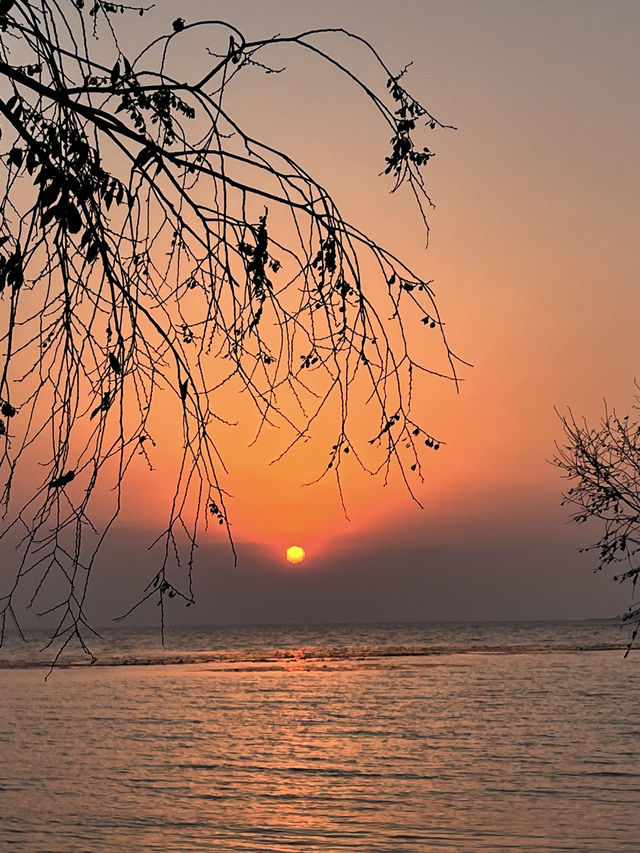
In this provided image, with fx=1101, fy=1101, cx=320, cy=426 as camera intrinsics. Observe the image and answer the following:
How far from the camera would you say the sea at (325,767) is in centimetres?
1455

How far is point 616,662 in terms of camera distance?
53.7 meters

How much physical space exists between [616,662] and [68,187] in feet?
176

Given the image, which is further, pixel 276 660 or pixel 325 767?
pixel 276 660

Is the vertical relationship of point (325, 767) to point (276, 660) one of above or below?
below

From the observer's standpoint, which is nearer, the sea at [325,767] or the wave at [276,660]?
the sea at [325,767]

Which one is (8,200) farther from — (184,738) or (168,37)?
(184,738)

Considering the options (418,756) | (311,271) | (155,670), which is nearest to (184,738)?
(418,756)

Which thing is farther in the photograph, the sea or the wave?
the wave

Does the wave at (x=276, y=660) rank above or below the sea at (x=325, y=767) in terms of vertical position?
above

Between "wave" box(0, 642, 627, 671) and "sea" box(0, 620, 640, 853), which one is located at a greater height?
"wave" box(0, 642, 627, 671)

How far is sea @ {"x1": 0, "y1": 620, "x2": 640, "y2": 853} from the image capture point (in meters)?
14.5

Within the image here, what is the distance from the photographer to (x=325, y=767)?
808 inches

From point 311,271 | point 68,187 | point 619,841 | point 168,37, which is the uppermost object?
point 168,37

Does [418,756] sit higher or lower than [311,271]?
lower
